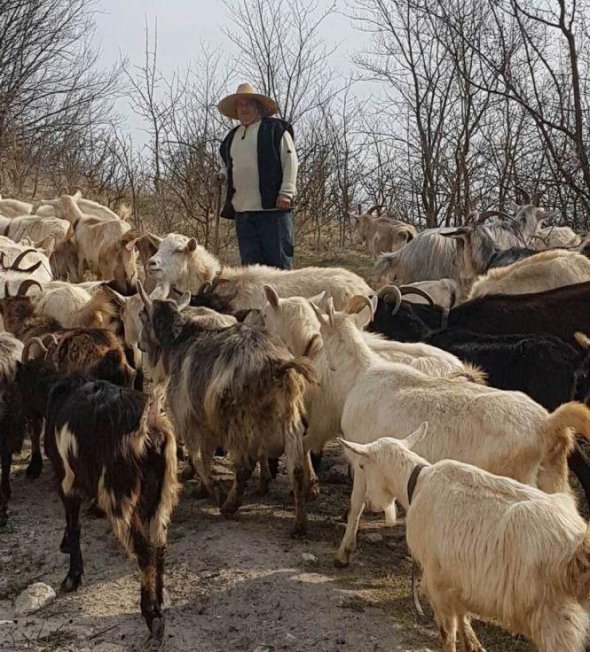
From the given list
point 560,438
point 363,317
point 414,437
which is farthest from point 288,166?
point 560,438

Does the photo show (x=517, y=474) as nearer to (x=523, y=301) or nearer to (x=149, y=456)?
(x=149, y=456)

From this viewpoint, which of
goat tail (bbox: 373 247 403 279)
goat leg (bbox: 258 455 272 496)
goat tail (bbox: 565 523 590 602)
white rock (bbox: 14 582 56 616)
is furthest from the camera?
goat tail (bbox: 373 247 403 279)

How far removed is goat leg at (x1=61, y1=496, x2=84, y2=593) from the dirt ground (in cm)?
8

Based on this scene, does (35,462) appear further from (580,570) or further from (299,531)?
(580,570)

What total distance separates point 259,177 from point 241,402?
380 centimetres

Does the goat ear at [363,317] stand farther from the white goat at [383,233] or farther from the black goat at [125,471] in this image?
the white goat at [383,233]

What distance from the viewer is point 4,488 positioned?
5.14 m

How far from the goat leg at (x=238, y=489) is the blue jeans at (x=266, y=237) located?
370 centimetres

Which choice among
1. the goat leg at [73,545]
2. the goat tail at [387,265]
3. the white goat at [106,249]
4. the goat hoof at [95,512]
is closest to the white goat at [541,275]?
the goat tail at [387,265]

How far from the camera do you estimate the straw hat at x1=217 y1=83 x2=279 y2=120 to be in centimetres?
808

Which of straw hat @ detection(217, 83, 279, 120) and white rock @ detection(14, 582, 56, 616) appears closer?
white rock @ detection(14, 582, 56, 616)

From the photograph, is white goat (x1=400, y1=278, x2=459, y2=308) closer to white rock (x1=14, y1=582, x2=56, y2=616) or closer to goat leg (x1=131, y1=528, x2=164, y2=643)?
goat leg (x1=131, y1=528, x2=164, y2=643)

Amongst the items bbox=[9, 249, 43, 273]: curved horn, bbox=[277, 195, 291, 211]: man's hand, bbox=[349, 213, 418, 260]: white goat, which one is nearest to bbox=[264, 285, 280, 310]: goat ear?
bbox=[277, 195, 291, 211]: man's hand

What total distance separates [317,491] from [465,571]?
2219 millimetres
